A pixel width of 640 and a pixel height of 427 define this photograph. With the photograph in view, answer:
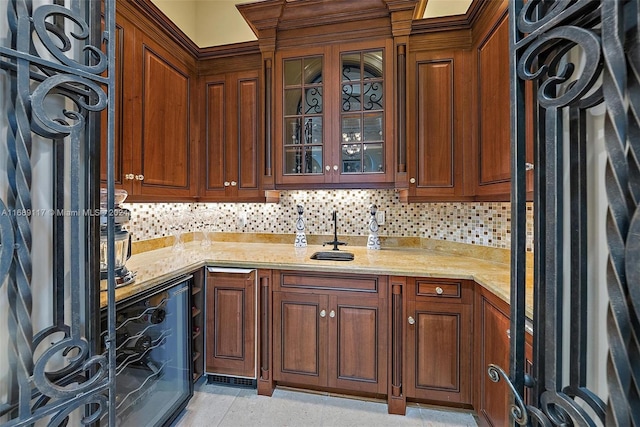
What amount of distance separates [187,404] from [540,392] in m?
1.99

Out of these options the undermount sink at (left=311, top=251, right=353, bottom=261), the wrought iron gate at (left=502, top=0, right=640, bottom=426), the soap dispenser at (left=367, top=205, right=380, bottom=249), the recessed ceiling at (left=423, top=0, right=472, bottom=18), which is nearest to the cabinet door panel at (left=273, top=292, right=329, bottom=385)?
the undermount sink at (left=311, top=251, right=353, bottom=261)

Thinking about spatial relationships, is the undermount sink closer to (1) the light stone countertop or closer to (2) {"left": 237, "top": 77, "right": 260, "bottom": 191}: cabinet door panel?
(1) the light stone countertop

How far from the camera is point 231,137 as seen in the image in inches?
91.3

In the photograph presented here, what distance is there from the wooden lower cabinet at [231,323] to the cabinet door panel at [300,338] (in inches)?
7.0

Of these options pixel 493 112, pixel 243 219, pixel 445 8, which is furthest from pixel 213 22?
pixel 493 112

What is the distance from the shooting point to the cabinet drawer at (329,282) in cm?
175

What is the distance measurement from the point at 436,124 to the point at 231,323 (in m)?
2.02

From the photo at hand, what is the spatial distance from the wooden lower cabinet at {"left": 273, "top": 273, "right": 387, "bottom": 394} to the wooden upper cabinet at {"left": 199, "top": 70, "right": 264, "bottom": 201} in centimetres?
93

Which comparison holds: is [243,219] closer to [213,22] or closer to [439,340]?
[439,340]

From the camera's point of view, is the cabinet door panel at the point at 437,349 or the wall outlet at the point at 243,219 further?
the wall outlet at the point at 243,219

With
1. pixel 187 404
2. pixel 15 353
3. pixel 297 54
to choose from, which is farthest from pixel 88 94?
pixel 187 404

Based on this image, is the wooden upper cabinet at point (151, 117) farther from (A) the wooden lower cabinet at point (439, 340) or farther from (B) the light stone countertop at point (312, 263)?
(A) the wooden lower cabinet at point (439, 340)

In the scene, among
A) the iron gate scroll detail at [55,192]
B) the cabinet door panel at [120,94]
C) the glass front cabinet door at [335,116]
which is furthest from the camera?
the glass front cabinet door at [335,116]

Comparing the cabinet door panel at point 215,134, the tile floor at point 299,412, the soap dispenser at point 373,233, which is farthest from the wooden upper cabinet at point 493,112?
the cabinet door panel at point 215,134
